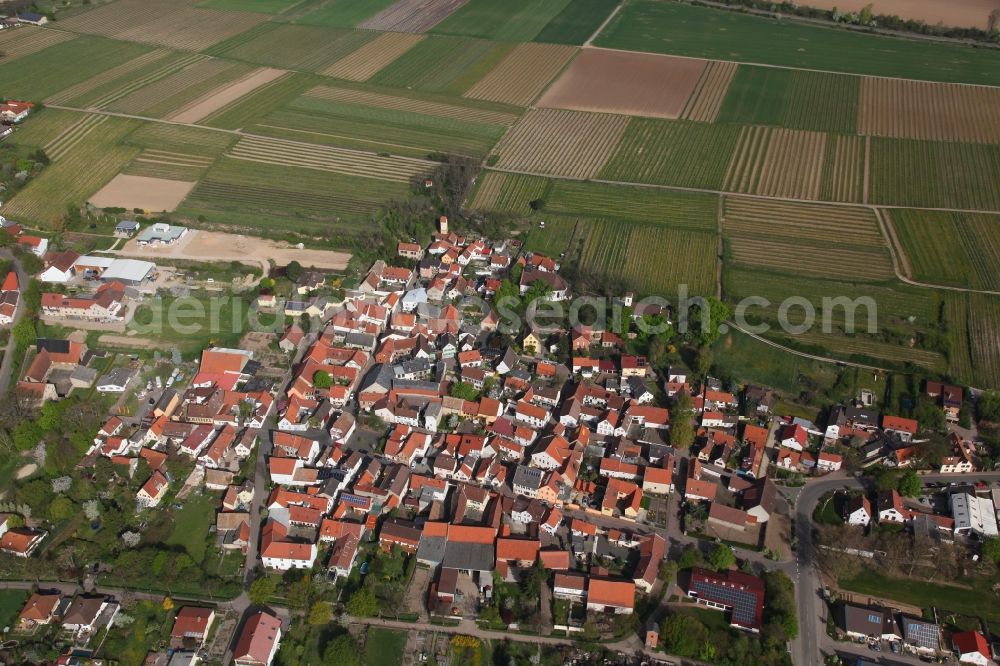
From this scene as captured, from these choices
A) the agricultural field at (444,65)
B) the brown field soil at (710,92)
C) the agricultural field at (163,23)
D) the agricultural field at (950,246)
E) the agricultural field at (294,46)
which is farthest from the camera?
the agricultural field at (163,23)

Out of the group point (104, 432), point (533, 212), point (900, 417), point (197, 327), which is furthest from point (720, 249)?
point (104, 432)

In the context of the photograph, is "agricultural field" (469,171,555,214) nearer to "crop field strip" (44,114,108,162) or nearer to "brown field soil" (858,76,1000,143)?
"brown field soil" (858,76,1000,143)

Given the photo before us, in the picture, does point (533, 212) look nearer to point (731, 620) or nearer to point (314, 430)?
point (314, 430)

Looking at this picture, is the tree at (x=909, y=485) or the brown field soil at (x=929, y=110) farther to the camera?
the brown field soil at (x=929, y=110)

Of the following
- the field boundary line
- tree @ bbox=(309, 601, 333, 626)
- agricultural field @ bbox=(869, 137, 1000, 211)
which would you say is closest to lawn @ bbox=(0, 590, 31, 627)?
tree @ bbox=(309, 601, 333, 626)

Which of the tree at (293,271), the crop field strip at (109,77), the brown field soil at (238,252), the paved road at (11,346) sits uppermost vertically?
the crop field strip at (109,77)

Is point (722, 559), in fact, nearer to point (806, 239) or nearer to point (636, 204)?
point (806, 239)

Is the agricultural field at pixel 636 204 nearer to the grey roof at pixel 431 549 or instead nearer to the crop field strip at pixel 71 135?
the grey roof at pixel 431 549

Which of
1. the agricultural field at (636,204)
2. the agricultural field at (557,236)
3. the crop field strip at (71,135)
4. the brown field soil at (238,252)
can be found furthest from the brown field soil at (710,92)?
the crop field strip at (71,135)
